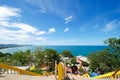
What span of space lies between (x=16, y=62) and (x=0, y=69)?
146 ft

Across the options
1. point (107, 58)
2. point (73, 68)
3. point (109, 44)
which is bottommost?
point (73, 68)

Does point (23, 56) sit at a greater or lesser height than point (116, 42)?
lesser

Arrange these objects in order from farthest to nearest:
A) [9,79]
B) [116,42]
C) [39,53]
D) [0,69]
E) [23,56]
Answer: [23,56] → [39,53] → [116,42] → [0,69] → [9,79]

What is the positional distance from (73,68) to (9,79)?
3959cm

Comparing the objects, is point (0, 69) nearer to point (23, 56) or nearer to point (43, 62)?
point (43, 62)

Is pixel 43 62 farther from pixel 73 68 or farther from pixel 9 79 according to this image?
pixel 9 79

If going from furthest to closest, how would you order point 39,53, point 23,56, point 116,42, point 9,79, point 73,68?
point 23,56 → point 39,53 → point 73,68 → point 116,42 → point 9,79

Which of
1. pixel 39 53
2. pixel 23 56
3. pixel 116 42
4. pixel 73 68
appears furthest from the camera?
pixel 23 56

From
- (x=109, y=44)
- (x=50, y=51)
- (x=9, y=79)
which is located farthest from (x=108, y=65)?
(x=9, y=79)

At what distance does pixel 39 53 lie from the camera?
50344 mm

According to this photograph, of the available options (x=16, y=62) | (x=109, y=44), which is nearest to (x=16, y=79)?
(x=109, y=44)

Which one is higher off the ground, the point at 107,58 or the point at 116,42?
the point at 116,42

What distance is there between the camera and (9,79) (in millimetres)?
7992

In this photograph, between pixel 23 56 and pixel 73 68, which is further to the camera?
pixel 23 56
